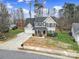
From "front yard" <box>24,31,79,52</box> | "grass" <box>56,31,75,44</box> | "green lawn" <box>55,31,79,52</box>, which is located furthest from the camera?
"grass" <box>56,31,75,44</box>

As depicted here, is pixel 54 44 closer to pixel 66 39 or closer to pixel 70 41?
pixel 70 41

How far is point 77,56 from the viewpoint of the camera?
34.6 m

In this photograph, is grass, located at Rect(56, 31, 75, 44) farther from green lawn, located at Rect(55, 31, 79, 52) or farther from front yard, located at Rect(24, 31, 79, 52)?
front yard, located at Rect(24, 31, 79, 52)

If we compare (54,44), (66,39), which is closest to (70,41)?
(66,39)

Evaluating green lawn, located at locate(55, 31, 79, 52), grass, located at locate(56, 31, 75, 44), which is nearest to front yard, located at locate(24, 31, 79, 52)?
green lawn, located at locate(55, 31, 79, 52)

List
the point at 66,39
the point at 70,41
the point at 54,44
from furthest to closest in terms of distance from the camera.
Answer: the point at 66,39, the point at 70,41, the point at 54,44

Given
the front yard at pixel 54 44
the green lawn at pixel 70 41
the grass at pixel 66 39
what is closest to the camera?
the front yard at pixel 54 44

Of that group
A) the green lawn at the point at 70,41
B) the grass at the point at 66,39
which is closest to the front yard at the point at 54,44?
the green lawn at the point at 70,41

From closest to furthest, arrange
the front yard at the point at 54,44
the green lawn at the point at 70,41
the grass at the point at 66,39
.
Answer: the front yard at the point at 54,44, the green lawn at the point at 70,41, the grass at the point at 66,39

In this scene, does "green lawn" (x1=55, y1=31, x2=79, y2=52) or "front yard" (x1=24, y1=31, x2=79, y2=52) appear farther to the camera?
"green lawn" (x1=55, y1=31, x2=79, y2=52)

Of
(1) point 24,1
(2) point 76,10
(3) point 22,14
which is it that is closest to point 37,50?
(1) point 24,1

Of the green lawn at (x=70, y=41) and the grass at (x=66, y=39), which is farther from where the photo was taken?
the grass at (x=66, y=39)

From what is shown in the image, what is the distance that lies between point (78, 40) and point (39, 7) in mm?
52552

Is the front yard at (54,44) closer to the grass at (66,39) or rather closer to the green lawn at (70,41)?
the green lawn at (70,41)
